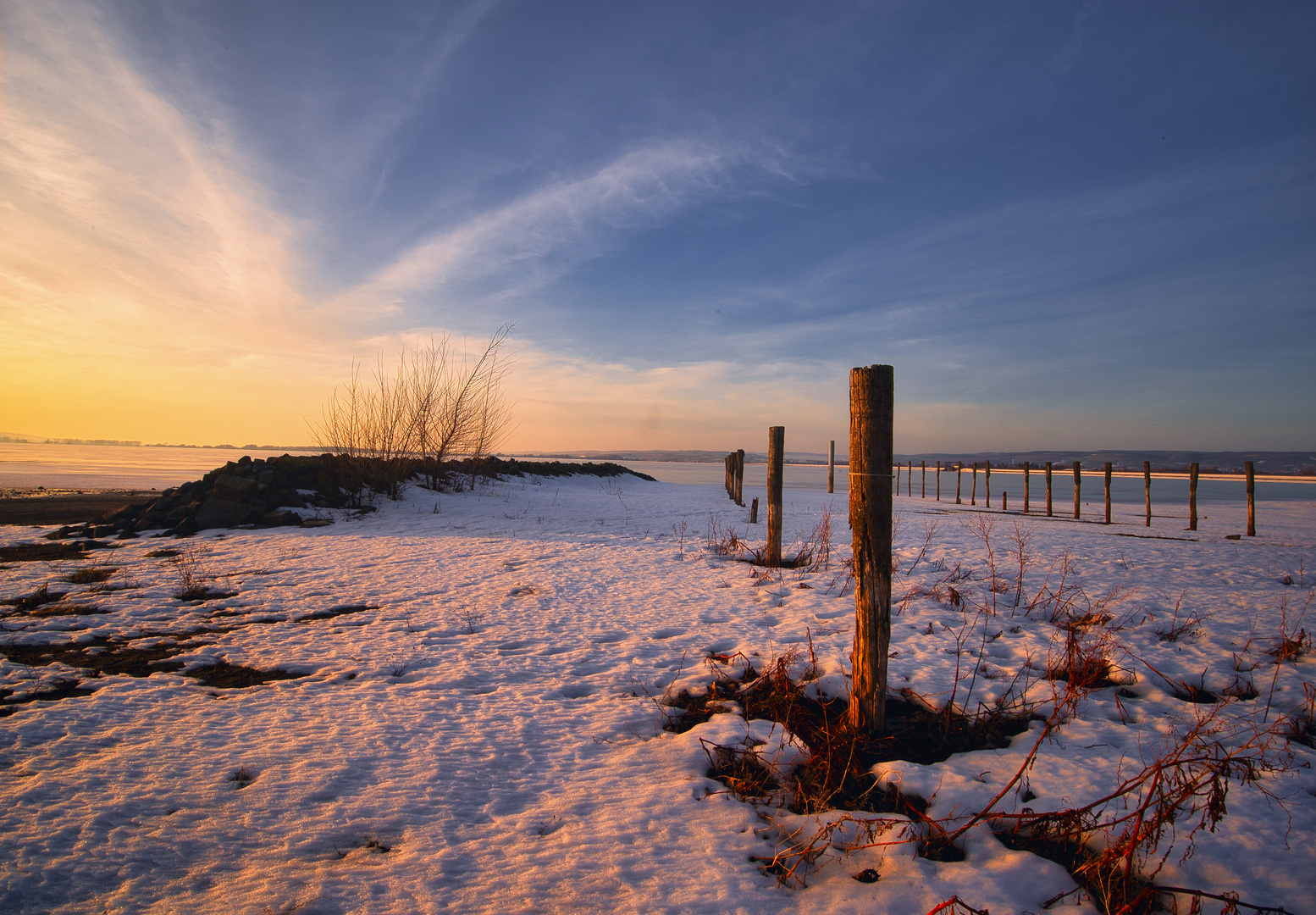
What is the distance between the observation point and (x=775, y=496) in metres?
8.55

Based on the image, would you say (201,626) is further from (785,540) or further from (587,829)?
(785,540)

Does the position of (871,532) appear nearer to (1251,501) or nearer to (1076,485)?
A: (1251,501)

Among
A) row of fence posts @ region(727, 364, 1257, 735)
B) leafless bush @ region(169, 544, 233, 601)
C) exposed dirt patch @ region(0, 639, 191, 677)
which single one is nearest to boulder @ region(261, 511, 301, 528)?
leafless bush @ region(169, 544, 233, 601)

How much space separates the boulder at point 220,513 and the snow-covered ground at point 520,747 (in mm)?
2926

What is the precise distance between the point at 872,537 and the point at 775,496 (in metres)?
5.11

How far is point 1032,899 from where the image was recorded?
2.24 metres

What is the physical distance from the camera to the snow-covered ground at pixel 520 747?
90.4 inches

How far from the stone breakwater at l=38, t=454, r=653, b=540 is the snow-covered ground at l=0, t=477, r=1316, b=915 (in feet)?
9.85

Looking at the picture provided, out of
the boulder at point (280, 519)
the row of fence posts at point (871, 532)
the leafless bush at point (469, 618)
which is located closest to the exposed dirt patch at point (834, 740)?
the row of fence posts at point (871, 532)

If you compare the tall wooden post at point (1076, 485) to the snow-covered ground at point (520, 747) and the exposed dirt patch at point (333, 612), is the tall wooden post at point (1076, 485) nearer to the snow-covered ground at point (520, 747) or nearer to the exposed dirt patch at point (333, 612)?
the snow-covered ground at point (520, 747)

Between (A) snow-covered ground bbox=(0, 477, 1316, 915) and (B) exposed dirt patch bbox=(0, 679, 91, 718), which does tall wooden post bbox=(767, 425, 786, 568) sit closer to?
(A) snow-covered ground bbox=(0, 477, 1316, 915)

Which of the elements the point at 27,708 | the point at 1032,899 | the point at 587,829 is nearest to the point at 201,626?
the point at 27,708

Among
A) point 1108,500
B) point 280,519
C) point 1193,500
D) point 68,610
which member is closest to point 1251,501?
point 1193,500

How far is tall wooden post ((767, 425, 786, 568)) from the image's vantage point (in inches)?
319
